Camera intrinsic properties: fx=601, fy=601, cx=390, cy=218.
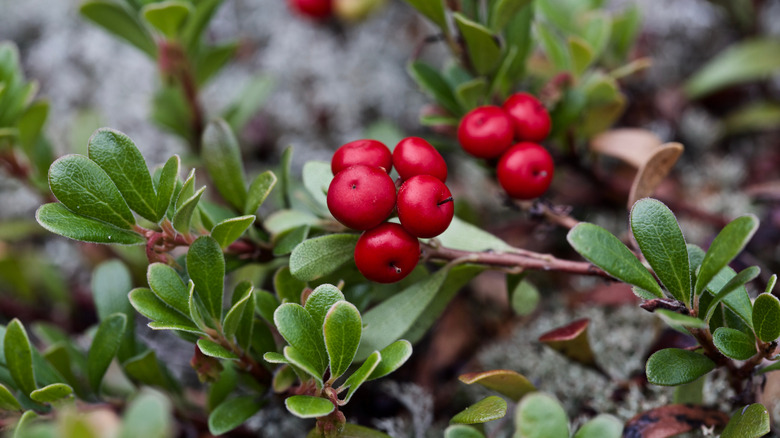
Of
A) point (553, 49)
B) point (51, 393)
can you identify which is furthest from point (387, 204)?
point (553, 49)

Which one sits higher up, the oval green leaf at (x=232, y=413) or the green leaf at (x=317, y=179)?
the green leaf at (x=317, y=179)

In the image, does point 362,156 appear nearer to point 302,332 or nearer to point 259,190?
point 259,190

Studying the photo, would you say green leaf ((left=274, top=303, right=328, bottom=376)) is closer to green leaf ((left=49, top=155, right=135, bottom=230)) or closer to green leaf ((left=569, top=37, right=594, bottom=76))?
green leaf ((left=49, top=155, right=135, bottom=230))

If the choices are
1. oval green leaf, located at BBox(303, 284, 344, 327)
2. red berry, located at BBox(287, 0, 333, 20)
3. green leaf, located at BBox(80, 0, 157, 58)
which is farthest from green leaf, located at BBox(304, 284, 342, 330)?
red berry, located at BBox(287, 0, 333, 20)

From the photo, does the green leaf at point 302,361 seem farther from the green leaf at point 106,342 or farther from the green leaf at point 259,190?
the green leaf at point 106,342

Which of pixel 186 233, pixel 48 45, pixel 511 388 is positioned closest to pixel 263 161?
pixel 48 45

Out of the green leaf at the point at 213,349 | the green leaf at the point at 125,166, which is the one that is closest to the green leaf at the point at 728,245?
the green leaf at the point at 213,349

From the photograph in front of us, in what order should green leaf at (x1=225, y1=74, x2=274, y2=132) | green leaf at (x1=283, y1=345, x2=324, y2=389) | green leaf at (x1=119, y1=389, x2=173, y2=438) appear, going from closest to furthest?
1. green leaf at (x1=119, y1=389, x2=173, y2=438)
2. green leaf at (x1=283, y1=345, x2=324, y2=389)
3. green leaf at (x1=225, y1=74, x2=274, y2=132)
